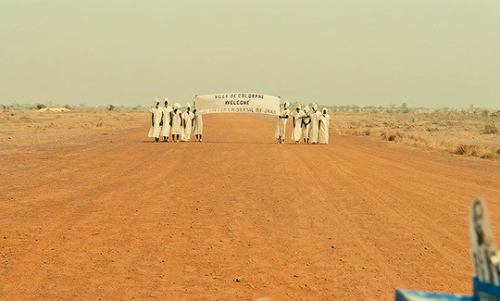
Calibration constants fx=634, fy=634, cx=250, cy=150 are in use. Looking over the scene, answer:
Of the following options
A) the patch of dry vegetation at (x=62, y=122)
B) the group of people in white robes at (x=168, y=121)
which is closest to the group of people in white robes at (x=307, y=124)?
the group of people in white robes at (x=168, y=121)

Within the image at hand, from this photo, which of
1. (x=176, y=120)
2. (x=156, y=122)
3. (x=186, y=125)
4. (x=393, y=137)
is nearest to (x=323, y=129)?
(x=186, y=125)

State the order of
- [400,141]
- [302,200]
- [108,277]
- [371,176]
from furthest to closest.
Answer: [400,141] < [371,176] < [302,200] < [108,277]

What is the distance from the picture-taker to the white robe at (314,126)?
29344mm

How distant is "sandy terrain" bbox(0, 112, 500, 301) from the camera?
720 cm

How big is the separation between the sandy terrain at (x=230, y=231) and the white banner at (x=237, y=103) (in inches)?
499

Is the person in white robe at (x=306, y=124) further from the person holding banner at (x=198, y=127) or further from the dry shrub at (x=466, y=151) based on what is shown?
the dry shrub at (x=466, y=151)

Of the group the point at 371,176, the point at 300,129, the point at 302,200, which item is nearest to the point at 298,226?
the point at 302,200

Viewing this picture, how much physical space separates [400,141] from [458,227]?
24.8 metres

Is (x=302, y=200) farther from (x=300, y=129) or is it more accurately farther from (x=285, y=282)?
(x=300, y=129)

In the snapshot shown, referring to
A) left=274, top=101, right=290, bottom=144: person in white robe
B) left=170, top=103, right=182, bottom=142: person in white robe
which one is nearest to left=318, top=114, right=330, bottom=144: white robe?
left=274, top=101, right=290, bottom=144: person in white robe

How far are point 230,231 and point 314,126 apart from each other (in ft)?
66.3

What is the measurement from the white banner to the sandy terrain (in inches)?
499

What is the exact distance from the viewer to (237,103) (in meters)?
31.2

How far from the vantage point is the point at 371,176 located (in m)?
16.6
